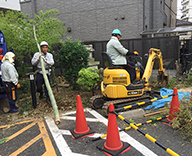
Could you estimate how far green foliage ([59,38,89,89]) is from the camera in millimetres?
6801

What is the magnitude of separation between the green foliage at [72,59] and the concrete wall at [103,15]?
6842 millimetres

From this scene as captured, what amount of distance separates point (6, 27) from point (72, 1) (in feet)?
29.2

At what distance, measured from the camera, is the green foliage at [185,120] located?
336 cm

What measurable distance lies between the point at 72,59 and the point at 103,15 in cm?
785

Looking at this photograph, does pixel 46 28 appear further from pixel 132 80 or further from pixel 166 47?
pixel 166 47

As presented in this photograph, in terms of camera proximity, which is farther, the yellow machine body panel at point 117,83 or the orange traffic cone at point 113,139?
the yellow machine body panel at point 117,83

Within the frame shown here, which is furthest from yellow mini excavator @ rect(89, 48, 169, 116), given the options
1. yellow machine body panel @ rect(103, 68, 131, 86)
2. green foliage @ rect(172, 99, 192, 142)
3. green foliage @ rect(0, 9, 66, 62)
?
green foliage @ rect(0, 9, 66, 62)

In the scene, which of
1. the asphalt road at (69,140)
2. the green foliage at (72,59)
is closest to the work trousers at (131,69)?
the asphalt road at (69,140)

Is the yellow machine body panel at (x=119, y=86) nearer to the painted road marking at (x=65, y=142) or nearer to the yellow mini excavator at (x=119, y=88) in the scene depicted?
the yellow mini excavator at (x=119, y=88)

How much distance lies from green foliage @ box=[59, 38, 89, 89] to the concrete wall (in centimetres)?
684

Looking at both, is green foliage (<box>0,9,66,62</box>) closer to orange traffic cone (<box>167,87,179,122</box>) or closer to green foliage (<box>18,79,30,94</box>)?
green foliage (<box>18,79,30,94</box>)

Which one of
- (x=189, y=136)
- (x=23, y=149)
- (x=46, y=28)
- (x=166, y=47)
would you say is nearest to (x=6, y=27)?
(x=46, y=28)

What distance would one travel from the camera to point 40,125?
425 cm

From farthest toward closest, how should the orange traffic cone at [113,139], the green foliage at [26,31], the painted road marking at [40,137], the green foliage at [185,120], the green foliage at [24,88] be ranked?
1. the green foliage at [24,88]
2. the green foliage at [26,31]
3. the green foliage at [185,120]
4. the painted road marking at [40,137]
5. the orange traffic cone at [113,139]
